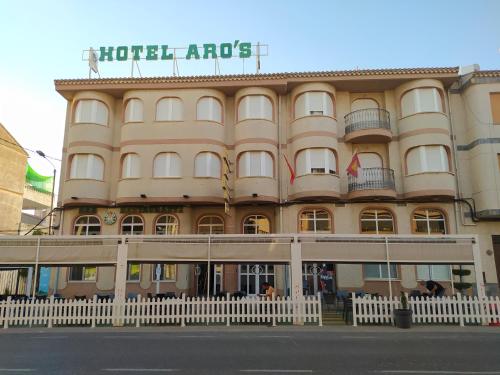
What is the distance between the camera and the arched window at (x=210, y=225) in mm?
22281

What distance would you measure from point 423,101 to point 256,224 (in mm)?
11335

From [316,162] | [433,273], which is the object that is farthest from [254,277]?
[433,273]

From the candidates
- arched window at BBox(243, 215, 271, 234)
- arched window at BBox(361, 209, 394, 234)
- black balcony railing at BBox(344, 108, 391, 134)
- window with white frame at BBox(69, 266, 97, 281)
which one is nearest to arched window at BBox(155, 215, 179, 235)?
arched window at BBox(243, 215, 271, 234)

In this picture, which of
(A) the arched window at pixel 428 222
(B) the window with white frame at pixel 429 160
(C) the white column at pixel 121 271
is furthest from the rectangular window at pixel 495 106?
(C) the white column at pixel 121 271

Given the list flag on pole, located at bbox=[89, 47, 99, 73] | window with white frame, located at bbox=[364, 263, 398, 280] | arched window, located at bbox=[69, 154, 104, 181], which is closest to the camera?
window with white frame, located at bbox=[364, 263, 398, 280]

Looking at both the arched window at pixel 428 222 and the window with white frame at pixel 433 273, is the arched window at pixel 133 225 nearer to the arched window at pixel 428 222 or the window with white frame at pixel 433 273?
the arched window at pixel 428 222

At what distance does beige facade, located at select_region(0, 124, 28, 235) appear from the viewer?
33969mm

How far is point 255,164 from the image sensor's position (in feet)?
72.2

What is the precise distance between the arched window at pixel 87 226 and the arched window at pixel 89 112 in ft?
17.7

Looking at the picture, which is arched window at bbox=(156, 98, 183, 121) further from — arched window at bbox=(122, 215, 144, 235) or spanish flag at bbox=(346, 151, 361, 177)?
spanish flag at bbox=(346, 151, 361, 177)

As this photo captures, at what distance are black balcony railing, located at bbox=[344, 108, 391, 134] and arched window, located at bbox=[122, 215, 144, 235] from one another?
12.6 metres

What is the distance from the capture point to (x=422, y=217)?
71.1ft

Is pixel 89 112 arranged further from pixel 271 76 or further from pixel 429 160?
pixel 429 160
